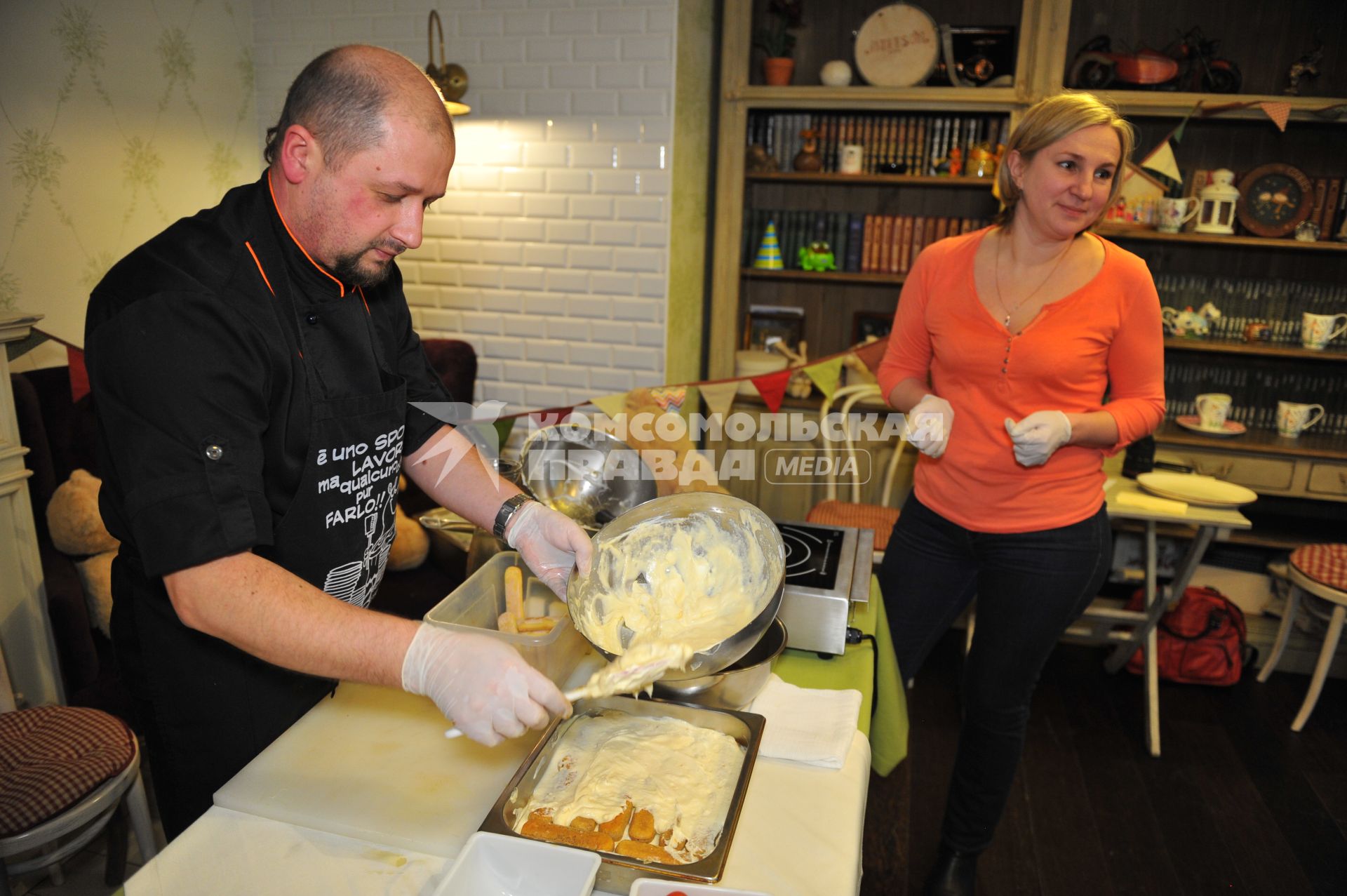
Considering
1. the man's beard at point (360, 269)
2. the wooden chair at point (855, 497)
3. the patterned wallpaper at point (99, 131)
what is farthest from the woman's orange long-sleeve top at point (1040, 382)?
the patterned wallpaper at point (99, 131)

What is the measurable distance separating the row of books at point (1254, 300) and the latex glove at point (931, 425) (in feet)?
7.58

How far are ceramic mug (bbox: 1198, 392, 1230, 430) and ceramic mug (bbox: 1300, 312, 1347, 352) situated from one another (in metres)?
0.35

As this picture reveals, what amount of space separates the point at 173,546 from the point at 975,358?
4.93ft

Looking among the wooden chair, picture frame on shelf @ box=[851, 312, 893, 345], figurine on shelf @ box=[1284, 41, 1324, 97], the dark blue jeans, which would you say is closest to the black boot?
the dark blue jeans

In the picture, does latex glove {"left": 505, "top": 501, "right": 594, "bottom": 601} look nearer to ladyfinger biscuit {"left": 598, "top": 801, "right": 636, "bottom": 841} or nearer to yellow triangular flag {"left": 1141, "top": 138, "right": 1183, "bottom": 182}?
ladyfinger biscuit {"left": 598, "top": 801, "right": 636, "bottom": 841}

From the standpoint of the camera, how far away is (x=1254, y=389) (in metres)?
3.87

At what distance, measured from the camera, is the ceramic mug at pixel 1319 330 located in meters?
3.51

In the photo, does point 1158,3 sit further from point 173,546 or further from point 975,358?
point 173,546

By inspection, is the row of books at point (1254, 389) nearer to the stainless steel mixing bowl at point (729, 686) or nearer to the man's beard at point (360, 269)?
the stainless steel mixing bowl at point (729, 686)

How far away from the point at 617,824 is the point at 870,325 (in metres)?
3.33

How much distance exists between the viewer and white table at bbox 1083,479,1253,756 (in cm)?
290

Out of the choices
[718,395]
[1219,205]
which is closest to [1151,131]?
[1219,205]

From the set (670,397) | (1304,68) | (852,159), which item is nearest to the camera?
(670,397)

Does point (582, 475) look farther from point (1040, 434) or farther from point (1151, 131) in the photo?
point (1151, 131)
